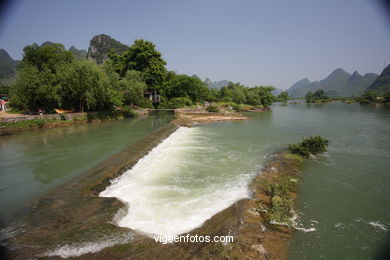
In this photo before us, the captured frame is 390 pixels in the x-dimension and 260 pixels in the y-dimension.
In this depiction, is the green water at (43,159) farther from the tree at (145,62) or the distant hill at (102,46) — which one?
the distant hill at (102,46)

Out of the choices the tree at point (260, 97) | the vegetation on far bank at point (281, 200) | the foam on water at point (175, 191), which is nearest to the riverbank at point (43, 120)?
the foam on water at point (175, 191)

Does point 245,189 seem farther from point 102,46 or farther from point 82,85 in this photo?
point 102,46

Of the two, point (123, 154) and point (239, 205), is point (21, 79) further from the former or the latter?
point (239, 205)

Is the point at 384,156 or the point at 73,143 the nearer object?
the point at 384,156

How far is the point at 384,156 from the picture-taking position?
11359 mm

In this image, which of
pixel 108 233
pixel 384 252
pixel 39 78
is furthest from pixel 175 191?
pixel 39 78

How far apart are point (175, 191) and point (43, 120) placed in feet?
59.8

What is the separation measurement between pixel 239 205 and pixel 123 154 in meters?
7.01

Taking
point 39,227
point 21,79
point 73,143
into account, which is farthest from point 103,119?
point 39,227

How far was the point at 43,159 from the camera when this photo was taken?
10.4 metres

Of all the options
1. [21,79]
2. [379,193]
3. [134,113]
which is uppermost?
[21,79]

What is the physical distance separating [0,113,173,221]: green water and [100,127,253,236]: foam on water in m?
2.38

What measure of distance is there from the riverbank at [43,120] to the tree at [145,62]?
56.0ft

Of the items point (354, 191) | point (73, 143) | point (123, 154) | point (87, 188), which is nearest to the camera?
point (87, 188)
